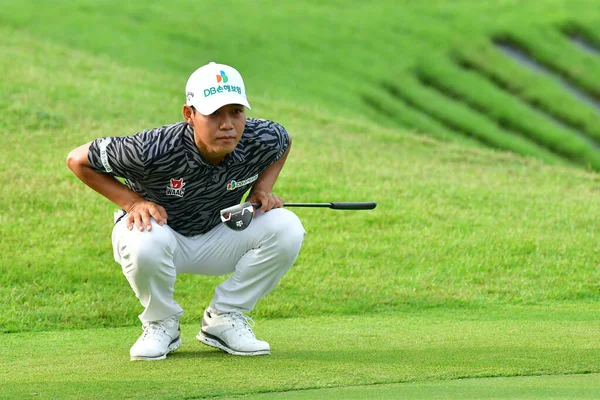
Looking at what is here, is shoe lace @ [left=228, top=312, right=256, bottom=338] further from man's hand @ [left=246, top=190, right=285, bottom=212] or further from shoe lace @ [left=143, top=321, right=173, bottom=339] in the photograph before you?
man's hand @ [left=246, top=190, right=285, bottom=212]

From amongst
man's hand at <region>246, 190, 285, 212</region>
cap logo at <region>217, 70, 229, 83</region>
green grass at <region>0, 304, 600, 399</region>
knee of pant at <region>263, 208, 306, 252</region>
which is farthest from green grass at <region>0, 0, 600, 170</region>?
cap logo at <region>217, 70, 229, 83</region>

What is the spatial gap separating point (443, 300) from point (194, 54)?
15050mm

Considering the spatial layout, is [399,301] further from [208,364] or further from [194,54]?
[194,54]

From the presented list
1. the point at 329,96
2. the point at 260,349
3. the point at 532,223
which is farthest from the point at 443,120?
the point at 260,349

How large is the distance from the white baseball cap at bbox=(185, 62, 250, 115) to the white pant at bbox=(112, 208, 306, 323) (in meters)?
0.79

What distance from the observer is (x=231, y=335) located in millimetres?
6277

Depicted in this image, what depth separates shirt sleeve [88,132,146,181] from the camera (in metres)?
5.90

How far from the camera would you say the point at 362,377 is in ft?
18.1

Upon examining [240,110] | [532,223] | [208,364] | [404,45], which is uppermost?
[404,45]

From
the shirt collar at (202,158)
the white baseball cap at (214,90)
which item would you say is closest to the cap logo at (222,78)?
the white baseball cap at (214,90)

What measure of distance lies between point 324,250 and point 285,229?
3.97 m

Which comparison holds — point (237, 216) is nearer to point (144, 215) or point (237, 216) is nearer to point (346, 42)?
point (144, 215)

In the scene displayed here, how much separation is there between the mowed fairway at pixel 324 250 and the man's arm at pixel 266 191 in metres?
0.93

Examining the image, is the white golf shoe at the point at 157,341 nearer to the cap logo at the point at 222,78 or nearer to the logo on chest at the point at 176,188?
the logo on chest at the point at 176,188
